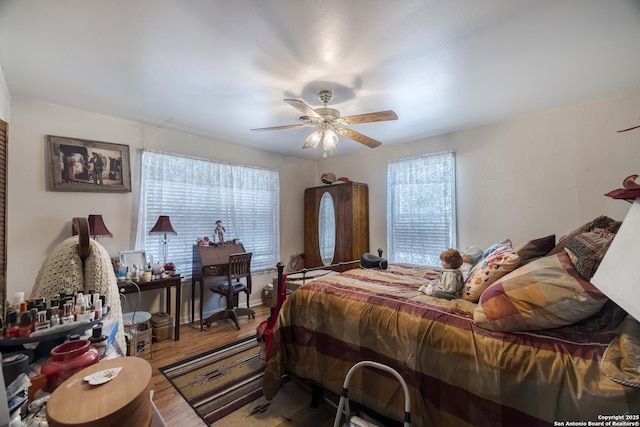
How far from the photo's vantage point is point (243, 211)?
421 centimetres

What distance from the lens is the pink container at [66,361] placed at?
861mm

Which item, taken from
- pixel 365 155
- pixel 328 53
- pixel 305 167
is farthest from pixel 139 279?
pixel 365 155

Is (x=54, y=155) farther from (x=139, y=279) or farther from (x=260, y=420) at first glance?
(x=260, y=420)

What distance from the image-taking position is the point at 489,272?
1711 mm

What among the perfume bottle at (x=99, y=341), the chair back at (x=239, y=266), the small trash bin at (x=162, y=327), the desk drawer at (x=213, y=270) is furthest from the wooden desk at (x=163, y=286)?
the perfume bottle at (x=99, y=341)

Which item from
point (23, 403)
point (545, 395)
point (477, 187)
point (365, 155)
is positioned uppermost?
point (365, 155)

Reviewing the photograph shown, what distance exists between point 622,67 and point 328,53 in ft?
7.54

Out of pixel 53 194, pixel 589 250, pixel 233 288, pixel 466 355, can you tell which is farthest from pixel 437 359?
pixel 53 194

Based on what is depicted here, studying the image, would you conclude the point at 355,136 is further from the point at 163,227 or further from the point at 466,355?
the point at 163,227

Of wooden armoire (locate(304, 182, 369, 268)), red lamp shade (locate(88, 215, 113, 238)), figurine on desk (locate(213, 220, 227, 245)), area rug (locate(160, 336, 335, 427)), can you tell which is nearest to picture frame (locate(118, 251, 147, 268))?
red lamp shade (locate(88, 215, 113, 238))

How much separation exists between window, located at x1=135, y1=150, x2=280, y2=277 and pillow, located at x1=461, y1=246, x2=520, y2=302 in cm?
324

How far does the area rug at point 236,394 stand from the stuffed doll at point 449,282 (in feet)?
3.76

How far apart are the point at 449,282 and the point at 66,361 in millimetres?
2031

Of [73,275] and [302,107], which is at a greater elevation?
[302,107]
